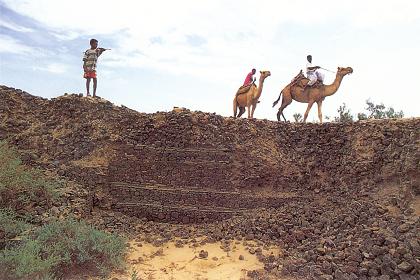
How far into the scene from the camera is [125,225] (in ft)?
27.1

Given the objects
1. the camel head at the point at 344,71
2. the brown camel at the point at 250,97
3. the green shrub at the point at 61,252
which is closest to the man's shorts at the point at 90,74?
the brown camel at the point at 250,97

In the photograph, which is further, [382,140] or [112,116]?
[112,116]

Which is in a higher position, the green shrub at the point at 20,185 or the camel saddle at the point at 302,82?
the camel saddle at the point at 302,82

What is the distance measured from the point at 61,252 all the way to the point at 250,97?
18.0 feet

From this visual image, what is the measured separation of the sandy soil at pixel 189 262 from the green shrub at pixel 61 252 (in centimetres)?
33

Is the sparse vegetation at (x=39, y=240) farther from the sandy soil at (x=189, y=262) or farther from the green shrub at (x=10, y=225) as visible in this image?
the sandy soil at (x=189, y=262)

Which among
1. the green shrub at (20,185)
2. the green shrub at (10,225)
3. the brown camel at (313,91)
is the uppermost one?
the brown camel at (313,91)

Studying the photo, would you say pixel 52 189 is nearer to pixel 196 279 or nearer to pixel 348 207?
pixel 196 279

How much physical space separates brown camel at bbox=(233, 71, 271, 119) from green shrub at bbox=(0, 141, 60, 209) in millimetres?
4413

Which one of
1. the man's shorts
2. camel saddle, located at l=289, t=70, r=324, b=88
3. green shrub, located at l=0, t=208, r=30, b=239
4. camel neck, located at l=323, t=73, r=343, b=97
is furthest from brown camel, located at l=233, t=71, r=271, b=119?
green shrub, located at l=0, t=208, r=30, b=239

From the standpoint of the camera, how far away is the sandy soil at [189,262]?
21.7 feet

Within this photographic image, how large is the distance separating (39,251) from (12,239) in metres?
0.74

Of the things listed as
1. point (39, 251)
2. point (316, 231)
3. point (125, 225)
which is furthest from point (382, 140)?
point (39, 251)

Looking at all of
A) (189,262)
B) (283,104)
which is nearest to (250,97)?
(283,104)
